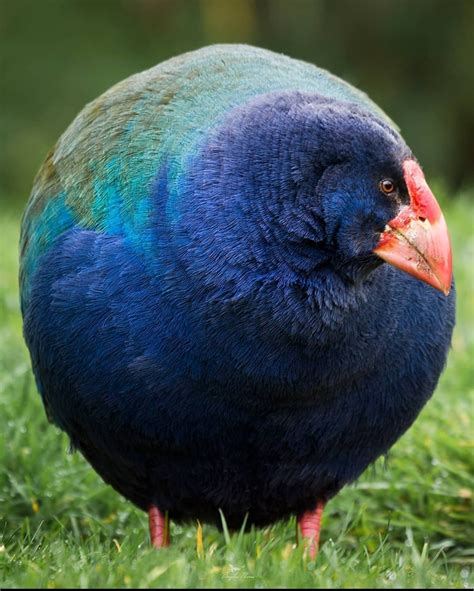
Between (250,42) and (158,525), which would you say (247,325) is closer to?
(158,525)

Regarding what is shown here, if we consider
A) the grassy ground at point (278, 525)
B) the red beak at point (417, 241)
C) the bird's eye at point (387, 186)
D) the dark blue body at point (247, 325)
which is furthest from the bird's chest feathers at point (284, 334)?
the grassy ground at point (278, 525)

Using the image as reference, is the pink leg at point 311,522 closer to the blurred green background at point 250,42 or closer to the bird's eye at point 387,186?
the bird's eye at point 387,186

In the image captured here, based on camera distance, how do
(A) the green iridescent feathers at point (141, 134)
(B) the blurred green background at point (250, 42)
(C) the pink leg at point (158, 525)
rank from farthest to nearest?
1. (B) the blurred green background at point (250, 42)
2. (C) the pink leg at point (158, 525)
3. (A) the green iridescent feathers at point (141, 134)

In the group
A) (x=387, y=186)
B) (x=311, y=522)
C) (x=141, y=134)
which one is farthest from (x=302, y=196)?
(x=311, y=522)

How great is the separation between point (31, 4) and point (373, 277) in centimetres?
668

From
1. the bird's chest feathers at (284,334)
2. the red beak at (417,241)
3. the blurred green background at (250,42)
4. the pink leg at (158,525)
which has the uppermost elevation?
the blurred green background at (250,42)

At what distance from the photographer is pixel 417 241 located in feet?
10.2

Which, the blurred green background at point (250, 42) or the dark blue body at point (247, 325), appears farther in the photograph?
the blurred green background at point (250, 42)

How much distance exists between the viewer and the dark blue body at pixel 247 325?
3.07m

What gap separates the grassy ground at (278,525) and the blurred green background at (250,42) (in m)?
3.97

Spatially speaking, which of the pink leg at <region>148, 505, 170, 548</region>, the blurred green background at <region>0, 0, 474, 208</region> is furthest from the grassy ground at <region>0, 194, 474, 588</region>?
the blurred green background at <region>0, 0, 474, 208</region>

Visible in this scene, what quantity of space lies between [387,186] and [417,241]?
16 centimetres

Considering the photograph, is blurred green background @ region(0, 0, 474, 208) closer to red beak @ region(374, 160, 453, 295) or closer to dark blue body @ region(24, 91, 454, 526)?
dark blue body @ region(24, 91, 454, 526)

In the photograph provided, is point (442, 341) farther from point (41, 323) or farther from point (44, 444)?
point (44, 444)
